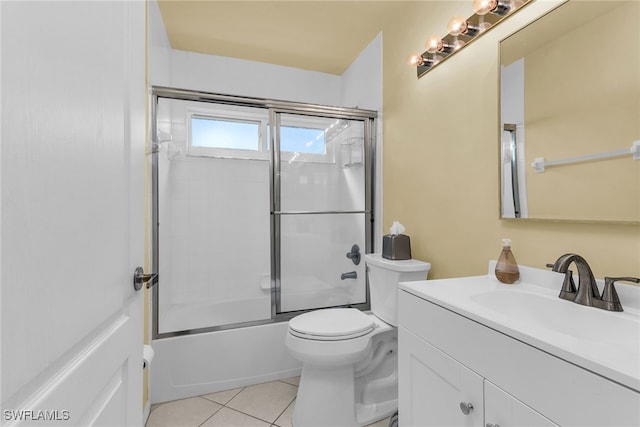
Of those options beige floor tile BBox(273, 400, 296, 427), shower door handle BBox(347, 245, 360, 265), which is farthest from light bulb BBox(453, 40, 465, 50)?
beige floor tile BBox(273, 400, 296, 427)

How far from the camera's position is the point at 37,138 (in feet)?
1.51

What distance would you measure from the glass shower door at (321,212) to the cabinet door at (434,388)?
4.01ft

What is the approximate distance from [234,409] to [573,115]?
2.12 metres

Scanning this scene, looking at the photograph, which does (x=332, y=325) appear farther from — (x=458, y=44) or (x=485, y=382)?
(x=458, y=44)

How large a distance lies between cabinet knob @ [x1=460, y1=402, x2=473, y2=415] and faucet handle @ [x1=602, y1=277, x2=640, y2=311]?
19.0 inches

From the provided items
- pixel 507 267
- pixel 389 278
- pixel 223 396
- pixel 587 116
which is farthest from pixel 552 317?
pixel 223 396

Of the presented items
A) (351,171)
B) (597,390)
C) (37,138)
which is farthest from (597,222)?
(351,171)

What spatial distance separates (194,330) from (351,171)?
5.22 feet

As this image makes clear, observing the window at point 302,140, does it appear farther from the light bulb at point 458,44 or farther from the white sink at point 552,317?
the white sink at point 552,317

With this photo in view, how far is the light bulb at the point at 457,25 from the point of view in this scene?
4.48ft

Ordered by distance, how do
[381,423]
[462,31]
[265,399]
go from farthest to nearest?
[265,399] → [381,423] → [462,31]

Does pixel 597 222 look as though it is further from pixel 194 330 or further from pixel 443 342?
pixel 194 330

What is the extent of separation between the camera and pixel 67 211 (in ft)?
1.75

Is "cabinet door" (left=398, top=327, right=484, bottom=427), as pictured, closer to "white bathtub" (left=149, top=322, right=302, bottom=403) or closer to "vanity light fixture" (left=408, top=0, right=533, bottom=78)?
"white bathtub" (left=149, top=322, right=302, bottom=403)
